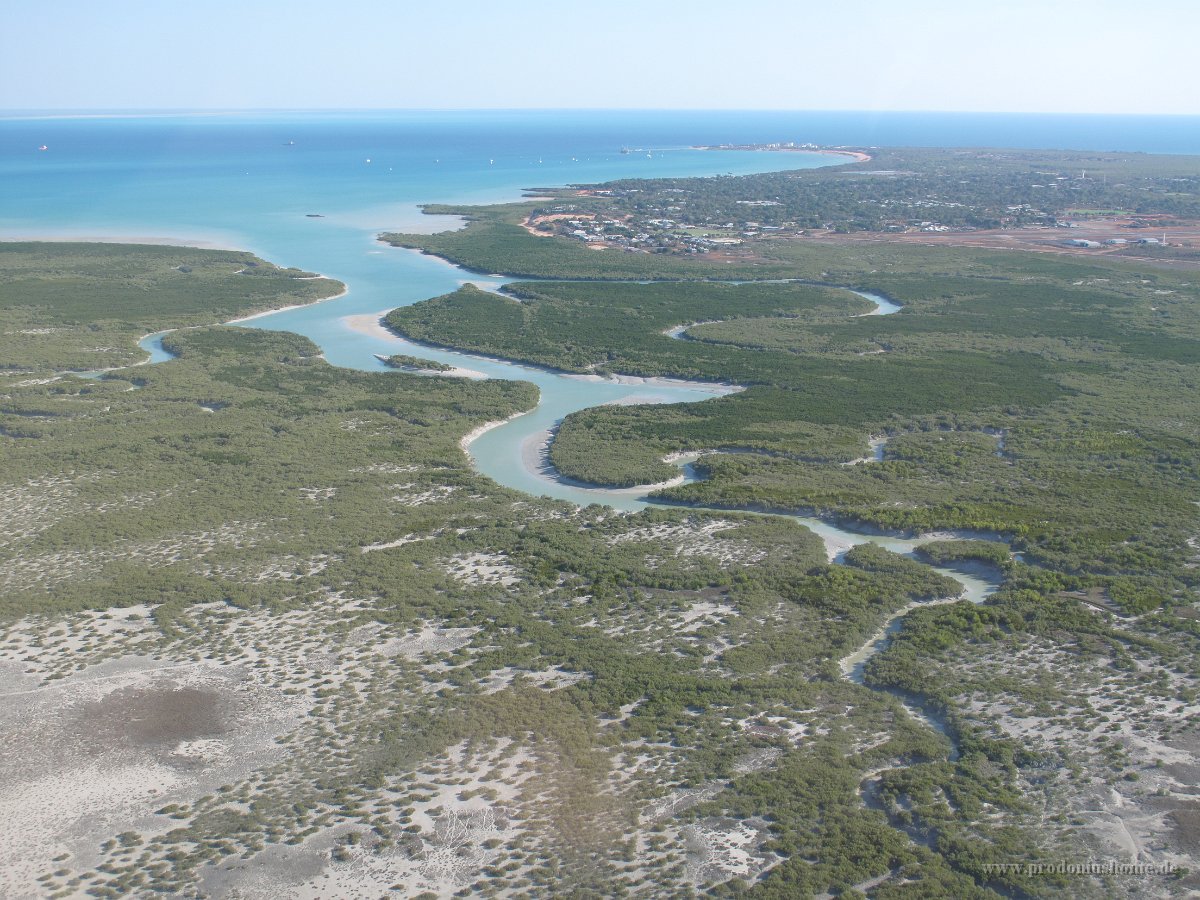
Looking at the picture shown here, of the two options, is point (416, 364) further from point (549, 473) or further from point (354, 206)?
point (354, 206)

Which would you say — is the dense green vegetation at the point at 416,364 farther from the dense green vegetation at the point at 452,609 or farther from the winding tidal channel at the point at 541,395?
the dense green vegetation at the point at 452,609

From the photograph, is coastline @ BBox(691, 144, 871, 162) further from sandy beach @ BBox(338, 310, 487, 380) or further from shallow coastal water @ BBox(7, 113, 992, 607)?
sandy beach @ BBox(338, 310, 487, 380)

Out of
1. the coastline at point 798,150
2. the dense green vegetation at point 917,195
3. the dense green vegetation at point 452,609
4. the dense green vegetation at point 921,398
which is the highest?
the coastline at point 798,150

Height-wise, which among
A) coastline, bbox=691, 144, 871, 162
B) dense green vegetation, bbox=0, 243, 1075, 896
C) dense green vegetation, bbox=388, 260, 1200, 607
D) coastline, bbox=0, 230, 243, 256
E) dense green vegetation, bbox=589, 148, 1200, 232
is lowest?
dense green vegetation, bbox=0, 243, 1075, 896

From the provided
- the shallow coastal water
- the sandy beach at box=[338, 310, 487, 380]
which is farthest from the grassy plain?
the shallow coastal water

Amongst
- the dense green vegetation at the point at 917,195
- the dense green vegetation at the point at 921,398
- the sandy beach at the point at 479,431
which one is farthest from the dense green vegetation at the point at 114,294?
the dense green vegetation at the point at 917,195

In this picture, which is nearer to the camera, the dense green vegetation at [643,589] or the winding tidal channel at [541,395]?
the dense green vegetation at [643,589]

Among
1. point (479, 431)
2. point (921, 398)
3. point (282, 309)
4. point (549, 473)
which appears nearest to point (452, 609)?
point (549, 473)

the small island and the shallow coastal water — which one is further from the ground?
the shallow coastal water

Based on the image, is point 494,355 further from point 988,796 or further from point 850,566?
point 988,796
